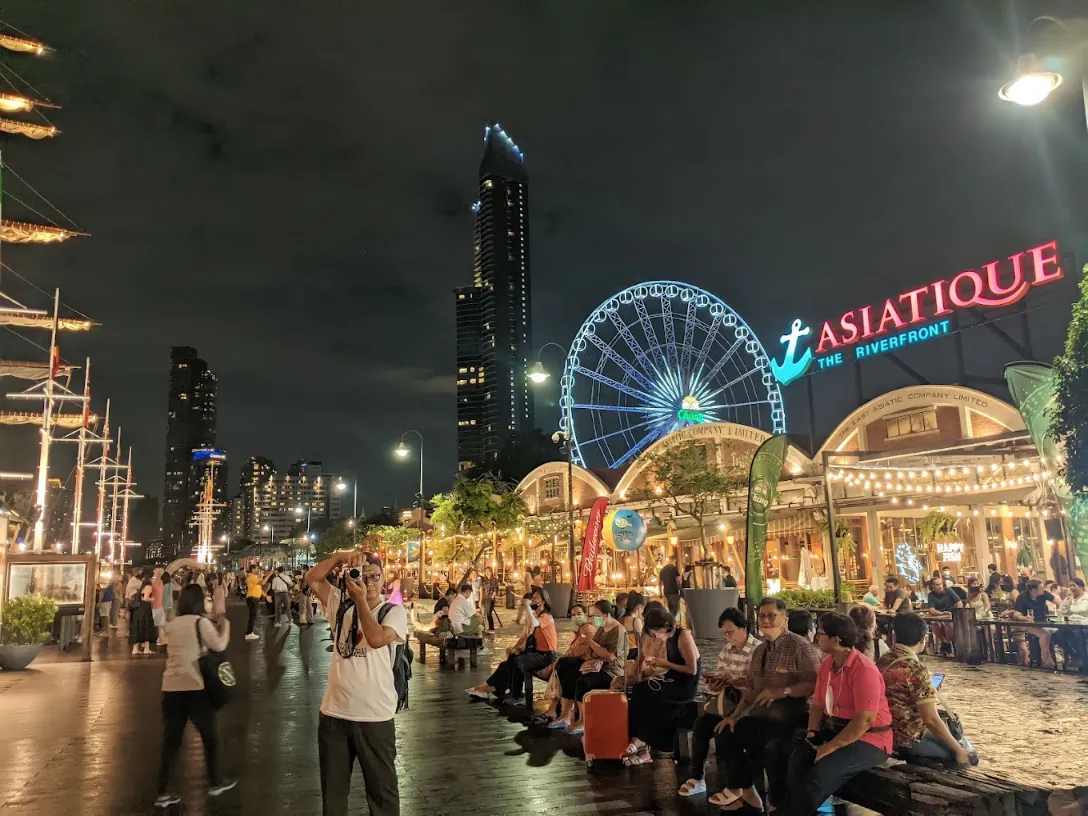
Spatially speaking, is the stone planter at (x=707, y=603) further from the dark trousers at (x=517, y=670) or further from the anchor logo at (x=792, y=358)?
the anchor logo at (x=792, y=358)

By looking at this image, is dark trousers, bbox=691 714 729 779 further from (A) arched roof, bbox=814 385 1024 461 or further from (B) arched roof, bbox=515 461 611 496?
(B) arched roof, bbox=515 461 611 496

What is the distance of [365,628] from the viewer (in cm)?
455

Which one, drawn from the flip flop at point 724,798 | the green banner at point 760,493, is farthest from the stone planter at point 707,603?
the flip flop at point 724,798

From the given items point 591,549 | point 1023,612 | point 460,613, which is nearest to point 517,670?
point 460,613

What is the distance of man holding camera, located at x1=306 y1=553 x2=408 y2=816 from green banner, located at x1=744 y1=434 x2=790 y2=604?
1051cm

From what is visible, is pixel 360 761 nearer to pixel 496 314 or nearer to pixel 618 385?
pixel 618 385

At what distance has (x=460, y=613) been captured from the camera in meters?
14.9

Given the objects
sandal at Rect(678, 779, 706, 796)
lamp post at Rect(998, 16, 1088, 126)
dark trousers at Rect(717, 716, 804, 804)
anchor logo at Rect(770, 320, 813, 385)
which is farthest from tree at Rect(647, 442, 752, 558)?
lamp post at Rect(998, 16, 1088, 126)

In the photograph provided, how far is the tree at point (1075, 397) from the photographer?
8.02 m

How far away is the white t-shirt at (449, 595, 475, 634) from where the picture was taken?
1490 cm

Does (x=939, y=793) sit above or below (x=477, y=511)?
below

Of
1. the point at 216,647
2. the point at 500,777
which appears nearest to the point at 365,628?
the point at 216,647

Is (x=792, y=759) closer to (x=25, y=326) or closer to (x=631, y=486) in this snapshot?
(x=631, y=486)

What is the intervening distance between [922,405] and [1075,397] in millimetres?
16917
